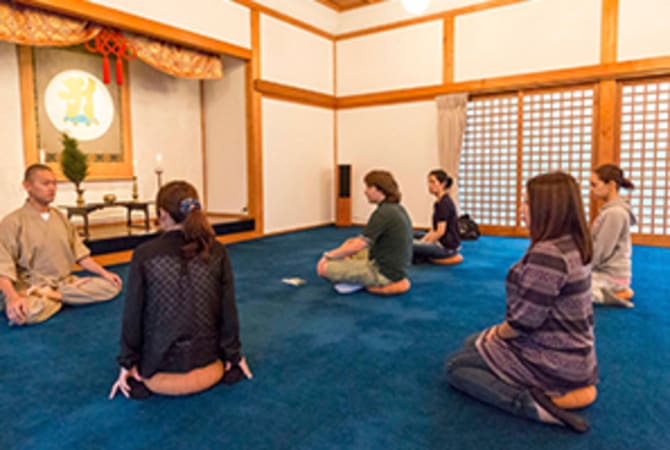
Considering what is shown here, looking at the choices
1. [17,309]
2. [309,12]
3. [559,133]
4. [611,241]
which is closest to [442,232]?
[611,241]

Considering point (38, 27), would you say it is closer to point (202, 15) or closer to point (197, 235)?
point (202, 15)

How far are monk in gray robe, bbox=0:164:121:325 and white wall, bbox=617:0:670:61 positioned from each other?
18.6ft

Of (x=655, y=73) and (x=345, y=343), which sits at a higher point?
(x=655, y=73)

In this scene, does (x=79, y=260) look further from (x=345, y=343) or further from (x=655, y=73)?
(x=655, y=73)

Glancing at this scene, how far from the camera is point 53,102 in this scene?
5.10 meters

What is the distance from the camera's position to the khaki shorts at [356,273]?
11.0 ft

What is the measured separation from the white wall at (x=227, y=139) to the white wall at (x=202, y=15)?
0.45 metres

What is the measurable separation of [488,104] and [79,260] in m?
5.18

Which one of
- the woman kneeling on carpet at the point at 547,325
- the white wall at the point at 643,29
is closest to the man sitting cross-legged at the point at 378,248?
the woman kneeling on carpet at the point at 547,325

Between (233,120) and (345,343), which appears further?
(233,120)

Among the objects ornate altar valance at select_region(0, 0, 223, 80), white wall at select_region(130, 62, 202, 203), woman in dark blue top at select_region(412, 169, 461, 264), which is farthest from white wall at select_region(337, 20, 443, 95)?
woman in dark blue top at select_region(412, 169, 461, 264)

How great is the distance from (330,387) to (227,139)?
16.6 ft

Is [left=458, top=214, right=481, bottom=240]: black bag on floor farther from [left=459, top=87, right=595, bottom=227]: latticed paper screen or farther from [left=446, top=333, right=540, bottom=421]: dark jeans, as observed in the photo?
[left=446, top=333, right=540, bottom=421]: dark jeans

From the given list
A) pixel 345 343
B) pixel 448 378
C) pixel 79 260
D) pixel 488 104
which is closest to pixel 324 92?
pixel 488 104
